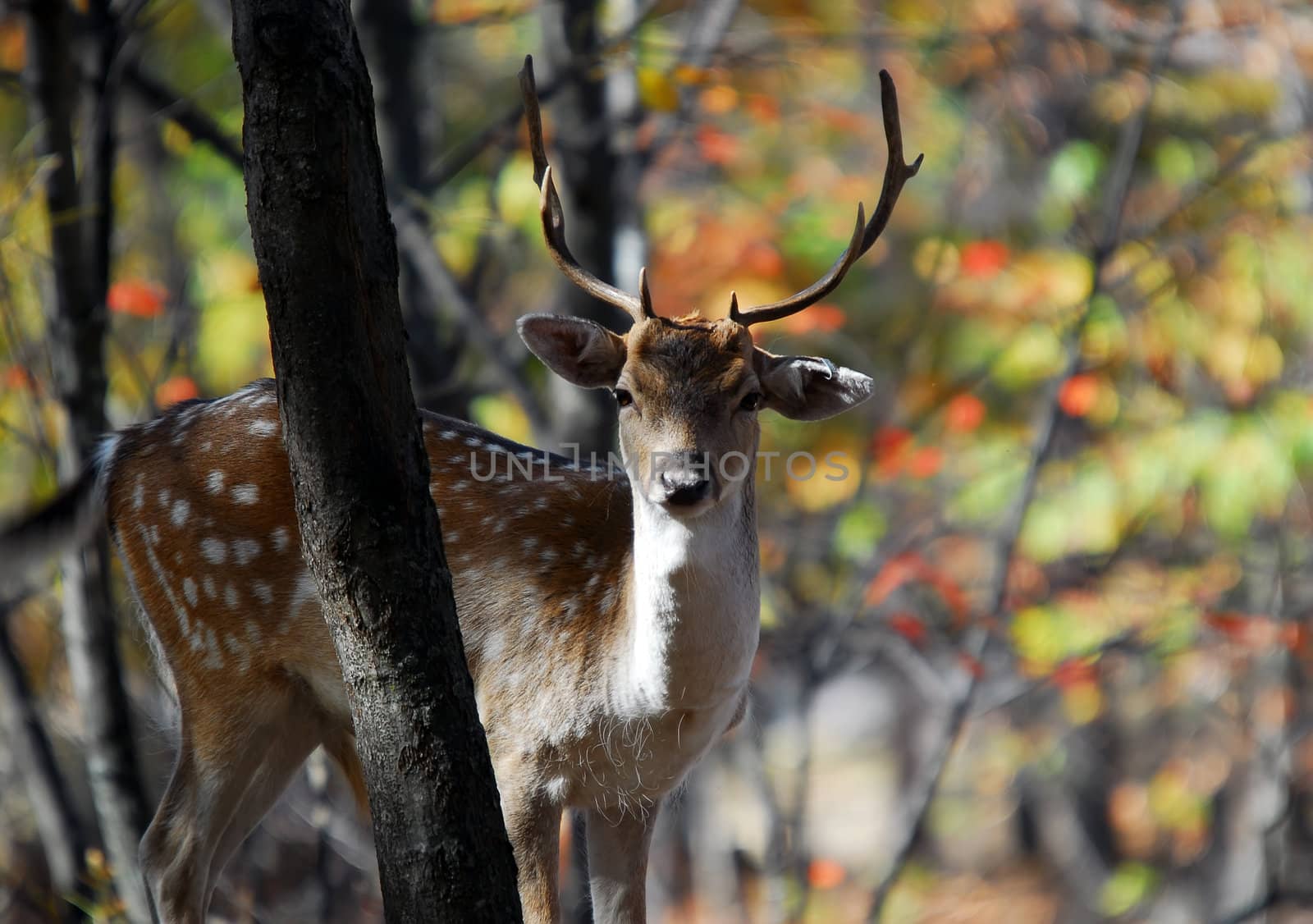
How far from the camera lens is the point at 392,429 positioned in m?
2.90

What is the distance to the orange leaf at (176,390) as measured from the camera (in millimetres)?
6883

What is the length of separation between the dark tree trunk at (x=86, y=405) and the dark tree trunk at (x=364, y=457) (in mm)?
2581

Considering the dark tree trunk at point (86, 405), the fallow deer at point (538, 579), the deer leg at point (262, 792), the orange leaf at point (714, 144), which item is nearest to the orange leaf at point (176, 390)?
the dark tree trunk at point (86, 405)

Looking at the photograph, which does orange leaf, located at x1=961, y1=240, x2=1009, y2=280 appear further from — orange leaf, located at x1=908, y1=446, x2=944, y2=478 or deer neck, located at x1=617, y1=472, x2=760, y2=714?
deer neck, located at x1=617, y1=472, x2=760, y2=714

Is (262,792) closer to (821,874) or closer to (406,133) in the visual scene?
(406,133)

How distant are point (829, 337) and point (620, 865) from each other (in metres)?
4.80


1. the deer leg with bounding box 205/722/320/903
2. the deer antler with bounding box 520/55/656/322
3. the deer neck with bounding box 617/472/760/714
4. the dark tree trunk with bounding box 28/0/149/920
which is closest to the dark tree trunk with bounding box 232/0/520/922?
the deer neck with bounding box 617/472/760/714

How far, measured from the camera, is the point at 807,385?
4176 mm

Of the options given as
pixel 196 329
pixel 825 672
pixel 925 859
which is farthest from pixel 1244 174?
pixel 925 859

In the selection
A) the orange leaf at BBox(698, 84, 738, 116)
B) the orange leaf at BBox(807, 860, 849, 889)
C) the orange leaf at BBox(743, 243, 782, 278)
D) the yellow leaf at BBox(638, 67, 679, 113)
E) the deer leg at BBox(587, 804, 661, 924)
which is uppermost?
the yellow leaf at BBox(638, 67, 679, 113)

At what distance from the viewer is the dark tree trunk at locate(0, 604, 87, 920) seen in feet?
Result: 18.5

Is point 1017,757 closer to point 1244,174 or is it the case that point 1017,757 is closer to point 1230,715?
point 1230,715

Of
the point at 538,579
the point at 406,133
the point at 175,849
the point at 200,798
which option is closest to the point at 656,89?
the point at 406,133

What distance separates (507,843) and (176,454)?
2.02 metres
